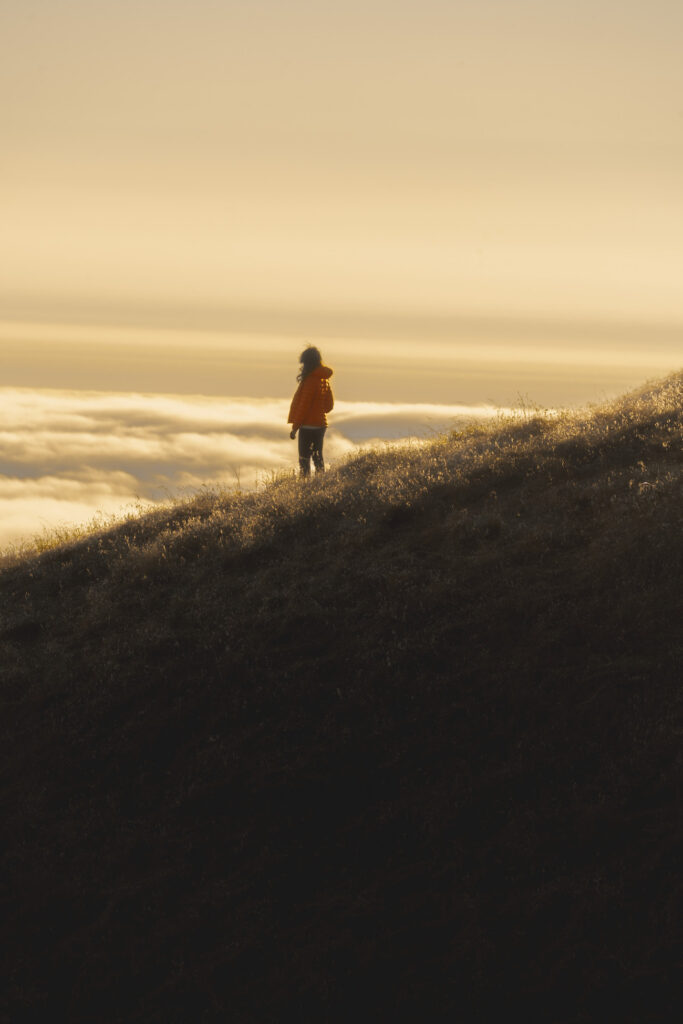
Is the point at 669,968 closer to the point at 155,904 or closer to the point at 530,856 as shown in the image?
the point at 530,856

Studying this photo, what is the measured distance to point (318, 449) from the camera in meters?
16.4

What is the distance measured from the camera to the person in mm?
15828

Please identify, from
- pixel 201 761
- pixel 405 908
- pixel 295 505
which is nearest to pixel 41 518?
pixel 295 505

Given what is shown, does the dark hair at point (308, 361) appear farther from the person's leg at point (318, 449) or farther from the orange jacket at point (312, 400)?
the person's leg at point (318, 449)

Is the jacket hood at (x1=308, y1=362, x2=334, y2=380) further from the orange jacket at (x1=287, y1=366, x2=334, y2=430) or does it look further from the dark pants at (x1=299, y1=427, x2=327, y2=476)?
the dark pants at (x1=299, y1=427, x2=327, y2=476)

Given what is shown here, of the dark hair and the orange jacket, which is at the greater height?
the dark hair

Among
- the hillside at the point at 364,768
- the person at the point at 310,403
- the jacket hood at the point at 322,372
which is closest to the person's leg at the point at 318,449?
the person at the point at 310,403

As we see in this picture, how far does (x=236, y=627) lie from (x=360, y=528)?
282 centimetres

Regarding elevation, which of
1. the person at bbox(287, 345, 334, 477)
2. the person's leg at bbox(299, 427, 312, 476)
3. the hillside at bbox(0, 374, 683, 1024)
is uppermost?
the person at bbox(287, 345, 334, 477)

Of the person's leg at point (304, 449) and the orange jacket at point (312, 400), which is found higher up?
the orange jacket at point (312, 400)

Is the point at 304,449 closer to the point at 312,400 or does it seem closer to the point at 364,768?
the point at 312,400

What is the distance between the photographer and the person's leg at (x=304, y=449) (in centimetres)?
1622

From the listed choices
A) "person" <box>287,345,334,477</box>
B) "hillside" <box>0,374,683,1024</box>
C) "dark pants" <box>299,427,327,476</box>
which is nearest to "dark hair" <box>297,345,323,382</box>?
"person" <box>287,345,334,477</box>

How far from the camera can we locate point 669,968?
16.2 feet
